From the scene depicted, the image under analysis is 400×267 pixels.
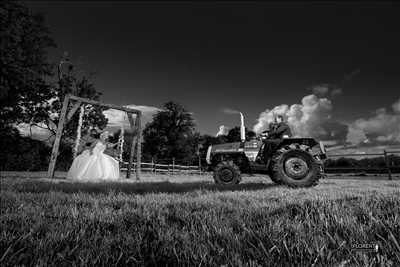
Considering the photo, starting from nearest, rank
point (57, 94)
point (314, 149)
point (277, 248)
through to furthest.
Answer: point (277, 248), point (314, 149), point (57, 94)

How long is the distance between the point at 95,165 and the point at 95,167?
10 cm

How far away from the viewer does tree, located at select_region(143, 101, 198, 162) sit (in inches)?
1897

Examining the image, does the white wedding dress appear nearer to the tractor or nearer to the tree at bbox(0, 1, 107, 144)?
the tractor

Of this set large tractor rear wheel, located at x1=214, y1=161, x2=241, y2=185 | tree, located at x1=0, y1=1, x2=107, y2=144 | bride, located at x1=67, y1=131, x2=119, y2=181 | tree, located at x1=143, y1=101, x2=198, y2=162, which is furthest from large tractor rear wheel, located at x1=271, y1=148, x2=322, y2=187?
tree, located at x1=143, y1=101, x2=198, y2=162

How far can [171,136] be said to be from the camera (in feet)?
161

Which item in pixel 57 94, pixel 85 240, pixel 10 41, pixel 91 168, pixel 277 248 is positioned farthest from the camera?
pixel 57 94

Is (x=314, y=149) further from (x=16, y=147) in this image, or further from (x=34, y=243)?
(x=16, y=147)

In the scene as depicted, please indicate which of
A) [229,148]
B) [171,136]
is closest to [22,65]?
[229,148]

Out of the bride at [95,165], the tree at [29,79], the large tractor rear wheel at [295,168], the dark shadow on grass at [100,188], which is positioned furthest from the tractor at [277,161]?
the tree at [29,79]

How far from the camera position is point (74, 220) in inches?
65.2

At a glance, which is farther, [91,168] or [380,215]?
Answer: [91,168]

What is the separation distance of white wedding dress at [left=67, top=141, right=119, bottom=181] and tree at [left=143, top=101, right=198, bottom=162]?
37.7 metres

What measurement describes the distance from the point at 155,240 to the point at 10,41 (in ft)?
72.3

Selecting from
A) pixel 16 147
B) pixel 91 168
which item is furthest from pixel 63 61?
pixel 91 168
